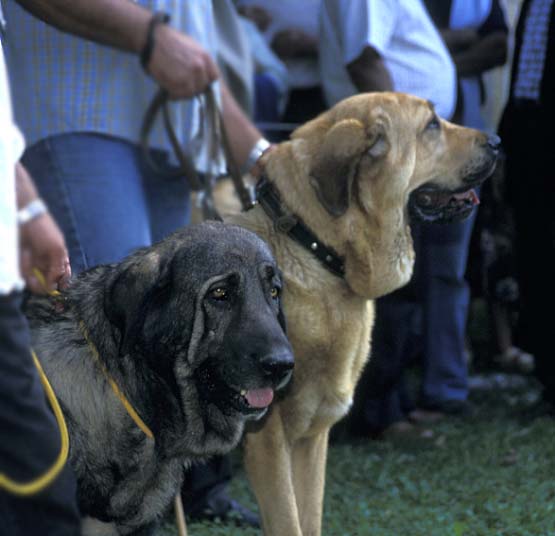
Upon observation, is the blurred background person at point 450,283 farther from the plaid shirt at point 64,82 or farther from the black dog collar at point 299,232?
the plaid shirt at point 64,82

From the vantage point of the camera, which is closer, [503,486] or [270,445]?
[270,445]

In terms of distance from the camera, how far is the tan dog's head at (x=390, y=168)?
3.49 m

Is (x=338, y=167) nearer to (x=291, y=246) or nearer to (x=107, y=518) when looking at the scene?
(x=291, y=246)

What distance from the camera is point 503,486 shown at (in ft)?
15.2

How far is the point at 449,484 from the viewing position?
15.4ft

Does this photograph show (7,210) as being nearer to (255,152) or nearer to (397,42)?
(255,152)

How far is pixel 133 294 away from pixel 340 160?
4.16 feet

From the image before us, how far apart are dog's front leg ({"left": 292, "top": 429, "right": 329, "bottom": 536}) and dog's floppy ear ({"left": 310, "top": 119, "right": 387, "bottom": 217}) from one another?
33.4 inches

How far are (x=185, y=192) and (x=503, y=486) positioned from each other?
86.5 inches

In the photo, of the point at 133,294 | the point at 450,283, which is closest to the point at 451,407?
the point at 450,283

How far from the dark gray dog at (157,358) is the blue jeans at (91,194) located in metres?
0.64

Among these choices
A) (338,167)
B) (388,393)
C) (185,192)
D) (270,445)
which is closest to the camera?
(270,445)

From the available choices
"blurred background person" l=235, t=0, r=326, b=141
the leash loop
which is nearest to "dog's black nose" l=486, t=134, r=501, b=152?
the leash loop

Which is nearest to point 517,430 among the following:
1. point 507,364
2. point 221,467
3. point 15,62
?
point 507,364
